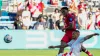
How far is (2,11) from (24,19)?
1.80 m

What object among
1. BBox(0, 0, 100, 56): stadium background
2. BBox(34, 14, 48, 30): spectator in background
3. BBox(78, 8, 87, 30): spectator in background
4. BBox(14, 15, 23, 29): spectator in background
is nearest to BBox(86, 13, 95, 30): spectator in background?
BBox(78, 8, 87, 30): spectator in background

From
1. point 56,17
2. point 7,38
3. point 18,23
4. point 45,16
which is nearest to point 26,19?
point 18,23

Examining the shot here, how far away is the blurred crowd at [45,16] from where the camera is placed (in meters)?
19.2

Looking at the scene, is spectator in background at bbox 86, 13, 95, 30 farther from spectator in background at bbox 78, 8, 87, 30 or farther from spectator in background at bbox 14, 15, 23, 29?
spectator in background at bbox 14, 15, 23, 29

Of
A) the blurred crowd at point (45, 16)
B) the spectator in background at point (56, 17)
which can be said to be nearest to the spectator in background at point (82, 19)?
the blurred crowd at point (45, 16)

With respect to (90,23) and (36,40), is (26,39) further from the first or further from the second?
(90,23)

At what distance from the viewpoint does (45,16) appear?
66.7 ft

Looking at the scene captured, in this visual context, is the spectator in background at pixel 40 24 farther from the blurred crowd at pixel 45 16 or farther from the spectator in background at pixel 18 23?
the spectator in background at pixel 18 23

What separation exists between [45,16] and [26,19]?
1360mm

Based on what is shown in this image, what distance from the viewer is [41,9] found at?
67.6 ft

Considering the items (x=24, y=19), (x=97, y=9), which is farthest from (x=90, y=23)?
(x=24, y=19)

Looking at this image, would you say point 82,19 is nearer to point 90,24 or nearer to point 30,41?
point 90,24

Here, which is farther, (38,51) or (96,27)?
(96,27)

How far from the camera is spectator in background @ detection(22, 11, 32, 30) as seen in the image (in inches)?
752
